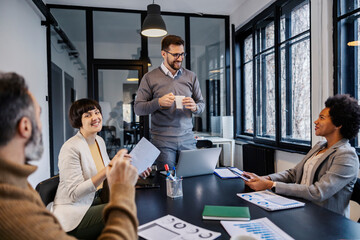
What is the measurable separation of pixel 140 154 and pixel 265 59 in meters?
3.60

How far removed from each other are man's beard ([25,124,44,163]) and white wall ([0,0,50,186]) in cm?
209

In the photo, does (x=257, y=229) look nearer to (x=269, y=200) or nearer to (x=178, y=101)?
A: (x=269, y=200)

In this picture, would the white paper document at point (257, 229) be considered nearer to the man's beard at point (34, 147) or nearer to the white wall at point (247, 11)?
the man's beard at point (34, 147)

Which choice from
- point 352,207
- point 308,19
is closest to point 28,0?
point 308,19

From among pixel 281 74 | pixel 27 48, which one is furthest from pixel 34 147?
pixel 281 74

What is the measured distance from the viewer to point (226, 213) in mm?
1248

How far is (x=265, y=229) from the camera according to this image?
1.11 m

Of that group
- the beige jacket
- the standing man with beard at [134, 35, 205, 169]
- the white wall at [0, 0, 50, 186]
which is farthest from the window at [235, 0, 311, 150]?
the white wall at [0, 0, 50, 186]

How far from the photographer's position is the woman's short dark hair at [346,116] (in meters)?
1.82

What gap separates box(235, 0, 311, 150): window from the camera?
3.70 m

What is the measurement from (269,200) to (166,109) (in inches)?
50.5

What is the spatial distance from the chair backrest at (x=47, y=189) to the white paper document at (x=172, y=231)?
744 mm

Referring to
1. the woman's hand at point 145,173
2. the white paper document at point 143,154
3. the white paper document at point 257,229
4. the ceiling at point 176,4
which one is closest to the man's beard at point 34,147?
the white paper document at point 257,229

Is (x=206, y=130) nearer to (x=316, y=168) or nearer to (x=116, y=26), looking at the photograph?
(x=116, y=26)
